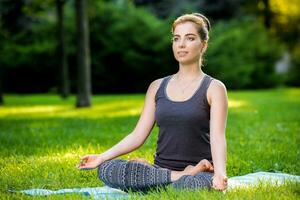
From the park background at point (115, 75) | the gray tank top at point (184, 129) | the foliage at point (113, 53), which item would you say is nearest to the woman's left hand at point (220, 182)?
the gray tank top at point (184, 129)

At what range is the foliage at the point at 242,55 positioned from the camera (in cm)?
2784

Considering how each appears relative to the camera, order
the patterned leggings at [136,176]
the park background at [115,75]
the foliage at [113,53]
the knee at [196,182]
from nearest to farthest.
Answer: the knee at [196,182] < the patterned leggings at [136,176] < the park background at [115,75] < the foliage at [113,53]

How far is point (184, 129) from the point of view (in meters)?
4.67

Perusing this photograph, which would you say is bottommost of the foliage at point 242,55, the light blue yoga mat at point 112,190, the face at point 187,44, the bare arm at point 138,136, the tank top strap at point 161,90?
the foliage at point 242,55

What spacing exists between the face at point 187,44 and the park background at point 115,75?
159 centimetres

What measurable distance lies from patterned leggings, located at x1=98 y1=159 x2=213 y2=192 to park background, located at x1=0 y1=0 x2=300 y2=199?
1.05 metres

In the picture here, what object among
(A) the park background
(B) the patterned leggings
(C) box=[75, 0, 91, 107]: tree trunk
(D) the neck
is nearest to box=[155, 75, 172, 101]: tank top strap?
(D) the neck

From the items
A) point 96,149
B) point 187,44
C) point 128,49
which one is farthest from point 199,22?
point 128,49

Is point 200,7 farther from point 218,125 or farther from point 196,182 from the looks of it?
point 196,182

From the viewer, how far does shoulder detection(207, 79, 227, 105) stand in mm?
4582

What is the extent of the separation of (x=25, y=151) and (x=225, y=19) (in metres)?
28.2

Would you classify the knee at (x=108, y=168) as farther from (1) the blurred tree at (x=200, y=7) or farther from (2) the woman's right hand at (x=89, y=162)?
(1) the blurred tree at (x=200, y=7)

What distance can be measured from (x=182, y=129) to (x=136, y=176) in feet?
1.66

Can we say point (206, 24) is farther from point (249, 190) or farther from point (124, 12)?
point (124, 12)
